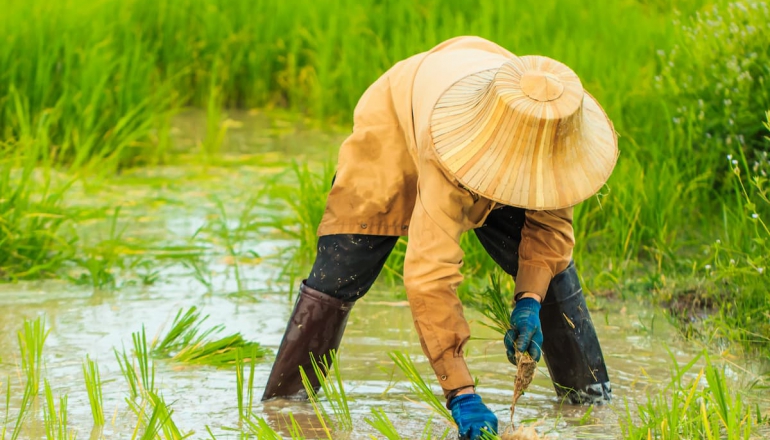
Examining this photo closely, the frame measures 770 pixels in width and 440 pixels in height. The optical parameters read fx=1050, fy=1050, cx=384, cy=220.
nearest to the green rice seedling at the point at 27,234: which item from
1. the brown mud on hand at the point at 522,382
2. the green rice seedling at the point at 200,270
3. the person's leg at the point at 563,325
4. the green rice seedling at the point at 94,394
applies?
the green rice seedling at the point at 200,270

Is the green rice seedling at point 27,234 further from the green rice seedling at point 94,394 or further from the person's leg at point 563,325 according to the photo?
the person's leg at point 563,325

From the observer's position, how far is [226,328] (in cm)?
407

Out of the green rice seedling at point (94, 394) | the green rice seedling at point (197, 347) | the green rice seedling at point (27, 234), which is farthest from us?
the green rice seedling at point (27, 234)

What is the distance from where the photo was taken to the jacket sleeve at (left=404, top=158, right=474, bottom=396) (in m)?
2.60

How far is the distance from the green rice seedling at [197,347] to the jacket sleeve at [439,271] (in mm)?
1045

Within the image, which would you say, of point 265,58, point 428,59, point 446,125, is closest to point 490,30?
point 265,58

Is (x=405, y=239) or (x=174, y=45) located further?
(x=174, y=45)

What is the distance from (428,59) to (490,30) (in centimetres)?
356

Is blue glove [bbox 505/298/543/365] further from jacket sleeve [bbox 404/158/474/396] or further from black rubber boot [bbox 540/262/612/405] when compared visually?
black rubber boot [bbox 540/262/612/405]

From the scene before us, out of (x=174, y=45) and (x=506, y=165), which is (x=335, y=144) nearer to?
(x=174, y=45)

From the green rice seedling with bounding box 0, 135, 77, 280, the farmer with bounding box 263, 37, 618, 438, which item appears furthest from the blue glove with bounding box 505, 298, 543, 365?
the green rice seedling with bounding box 0, 135, 77, 280

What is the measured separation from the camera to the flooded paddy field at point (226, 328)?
322 centimetres

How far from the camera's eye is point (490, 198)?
2523 mm

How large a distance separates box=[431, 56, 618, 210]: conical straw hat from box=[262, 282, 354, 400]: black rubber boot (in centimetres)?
84
